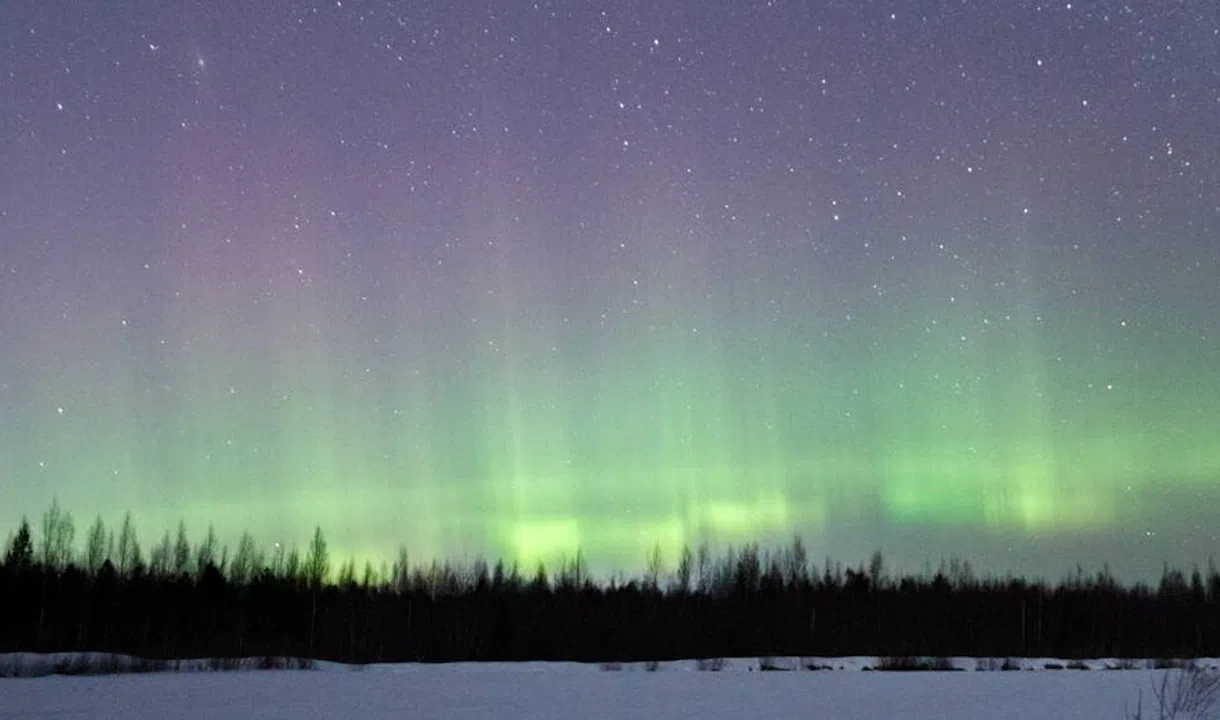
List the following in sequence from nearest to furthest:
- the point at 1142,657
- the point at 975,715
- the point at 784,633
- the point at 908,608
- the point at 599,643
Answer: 1. the point at 975,715
2. the point at 1142,657
3. the point at 599,643
4. the point at 784,633
5. the point at 908,608

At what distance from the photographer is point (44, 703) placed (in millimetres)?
23344

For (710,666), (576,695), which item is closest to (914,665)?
(710,666)

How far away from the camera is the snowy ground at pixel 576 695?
20828 mm

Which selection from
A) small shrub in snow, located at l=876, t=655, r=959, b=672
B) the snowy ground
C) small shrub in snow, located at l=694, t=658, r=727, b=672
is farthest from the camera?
small shrub in snow, located at l=876, t=655, r=959, b=672

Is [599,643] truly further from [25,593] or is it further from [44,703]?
[44,703]

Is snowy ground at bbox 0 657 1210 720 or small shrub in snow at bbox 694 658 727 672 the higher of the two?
snowy ground at bbox 0 657 1210 720

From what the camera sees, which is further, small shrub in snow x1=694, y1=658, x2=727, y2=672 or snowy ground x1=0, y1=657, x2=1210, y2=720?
small shrub in snow x1=694, y1=658, x2=727, y2=672

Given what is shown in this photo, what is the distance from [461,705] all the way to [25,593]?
5547 cm

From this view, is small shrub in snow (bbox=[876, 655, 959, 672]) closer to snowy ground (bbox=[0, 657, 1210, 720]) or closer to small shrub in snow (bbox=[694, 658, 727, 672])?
small shrub in snow (bbox=[694, 658, 727, 672])

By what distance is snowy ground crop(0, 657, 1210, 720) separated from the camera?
20.8m

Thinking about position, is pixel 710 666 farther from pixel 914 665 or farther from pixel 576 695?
pixel 576 695

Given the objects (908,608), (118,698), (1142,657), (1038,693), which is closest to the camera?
(118,698)

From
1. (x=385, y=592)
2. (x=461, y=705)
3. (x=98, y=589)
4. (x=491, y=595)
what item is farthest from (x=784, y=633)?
(x=461, y=705)

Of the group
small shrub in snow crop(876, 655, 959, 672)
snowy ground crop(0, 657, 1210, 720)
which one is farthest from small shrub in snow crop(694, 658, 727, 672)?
small shrub in snow crop(876, 655, 959, 672)
